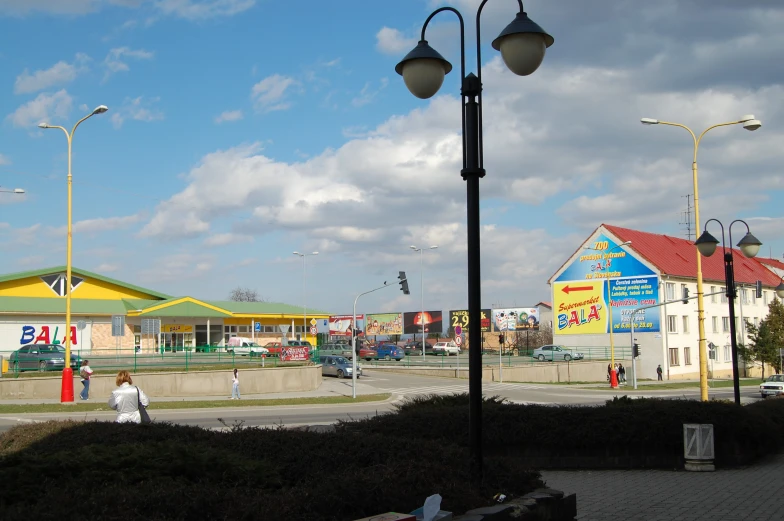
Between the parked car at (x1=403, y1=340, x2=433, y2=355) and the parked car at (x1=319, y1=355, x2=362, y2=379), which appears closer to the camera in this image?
the parked car at (x1=319, y1=355, x2=362, y2=379)

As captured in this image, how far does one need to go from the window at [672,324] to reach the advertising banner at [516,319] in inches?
1045

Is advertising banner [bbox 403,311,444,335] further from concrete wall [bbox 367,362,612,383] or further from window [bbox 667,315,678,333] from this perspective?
window [bbox 667,315,678,333]

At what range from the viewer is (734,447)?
42.5 ft

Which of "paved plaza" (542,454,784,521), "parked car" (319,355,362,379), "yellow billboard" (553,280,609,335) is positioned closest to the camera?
"paved plaza" (542,454,784,521)

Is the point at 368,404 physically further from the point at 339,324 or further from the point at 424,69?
the point at 339,324

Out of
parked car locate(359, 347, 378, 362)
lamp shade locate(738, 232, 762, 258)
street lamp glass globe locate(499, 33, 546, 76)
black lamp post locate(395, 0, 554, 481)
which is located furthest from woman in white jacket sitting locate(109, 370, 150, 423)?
parked car locate(359, 347, 378, 362)

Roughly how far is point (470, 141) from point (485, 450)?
6841 mm

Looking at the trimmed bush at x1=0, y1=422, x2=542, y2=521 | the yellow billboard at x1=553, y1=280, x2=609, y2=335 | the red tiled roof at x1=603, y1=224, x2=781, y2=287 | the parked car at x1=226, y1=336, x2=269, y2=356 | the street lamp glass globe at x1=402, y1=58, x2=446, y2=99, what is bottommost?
the parked car at x1=226, y1=336, x2=269, y2=356

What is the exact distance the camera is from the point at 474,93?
774cm

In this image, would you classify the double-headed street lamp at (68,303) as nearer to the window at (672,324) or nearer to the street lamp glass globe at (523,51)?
the street lamp glass globe at (523,51)

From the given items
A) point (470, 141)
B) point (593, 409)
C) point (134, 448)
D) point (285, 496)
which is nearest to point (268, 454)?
point (134, 448)

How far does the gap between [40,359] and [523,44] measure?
3786 centimetres

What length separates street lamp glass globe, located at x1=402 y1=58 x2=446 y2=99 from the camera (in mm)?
7465

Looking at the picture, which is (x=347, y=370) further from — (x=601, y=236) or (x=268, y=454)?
(x=268, y=454)
